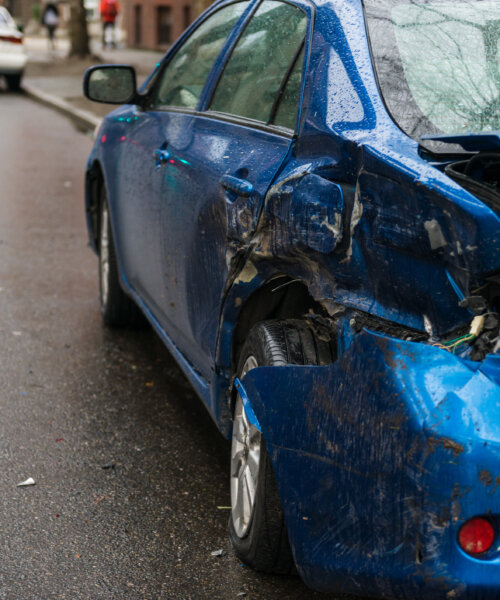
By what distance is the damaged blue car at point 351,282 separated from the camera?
6.87 feet

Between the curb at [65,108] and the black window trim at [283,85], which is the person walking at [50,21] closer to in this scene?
the curb at [65,108]

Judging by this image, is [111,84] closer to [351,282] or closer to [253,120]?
[253,120]

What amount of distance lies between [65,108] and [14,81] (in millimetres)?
4716

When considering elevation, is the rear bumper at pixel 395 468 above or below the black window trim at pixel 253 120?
below

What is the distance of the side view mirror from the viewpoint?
468cm

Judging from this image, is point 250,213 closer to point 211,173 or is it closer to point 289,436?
point 211,173

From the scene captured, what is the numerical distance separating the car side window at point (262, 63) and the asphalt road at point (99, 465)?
1385 mm

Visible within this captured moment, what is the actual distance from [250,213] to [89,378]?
218 cm

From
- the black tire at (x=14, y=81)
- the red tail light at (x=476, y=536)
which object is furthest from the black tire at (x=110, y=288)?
the black tire at (x=14, y=81)

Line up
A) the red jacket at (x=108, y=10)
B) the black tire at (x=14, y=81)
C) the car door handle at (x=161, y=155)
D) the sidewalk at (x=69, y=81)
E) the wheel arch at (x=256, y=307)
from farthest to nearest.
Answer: the red jacket at (x=108, y=10) < the black tire at (x=14, y=81) < the sidewalk at (x=69, y=81) < the car door handle at (x=161, y=155) < the wheel arch at (x=256, y=307)

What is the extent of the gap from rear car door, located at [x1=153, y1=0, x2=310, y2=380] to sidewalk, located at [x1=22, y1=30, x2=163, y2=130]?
11491mm

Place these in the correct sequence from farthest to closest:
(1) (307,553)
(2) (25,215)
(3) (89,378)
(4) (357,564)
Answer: (2) (25,215) < (3) (89,378) < (1) (307,553) < (4) (357,564)

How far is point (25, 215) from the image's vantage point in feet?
29.6

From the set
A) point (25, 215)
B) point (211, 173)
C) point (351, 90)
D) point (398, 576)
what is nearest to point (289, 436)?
point (398, 576)
